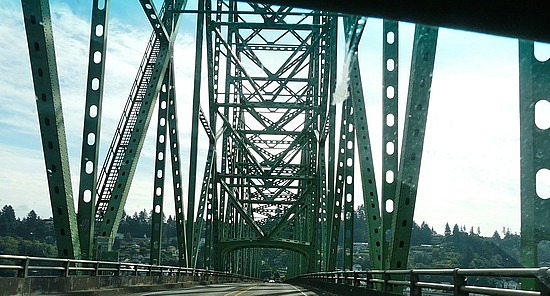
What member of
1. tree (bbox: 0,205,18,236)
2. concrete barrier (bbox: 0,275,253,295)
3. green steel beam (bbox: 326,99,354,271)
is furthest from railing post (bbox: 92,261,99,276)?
green steel beam (bbox: 326,99,354,271)

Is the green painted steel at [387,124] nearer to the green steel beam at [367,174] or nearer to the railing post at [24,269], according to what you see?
the green steel beam at [367,174]

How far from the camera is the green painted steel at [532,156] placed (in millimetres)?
6645

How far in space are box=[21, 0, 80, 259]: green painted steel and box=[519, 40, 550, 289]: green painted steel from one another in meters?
7.25

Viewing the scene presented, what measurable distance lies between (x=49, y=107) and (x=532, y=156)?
24.4ft

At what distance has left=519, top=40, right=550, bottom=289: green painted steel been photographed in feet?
21.8

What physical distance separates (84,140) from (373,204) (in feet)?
20.9

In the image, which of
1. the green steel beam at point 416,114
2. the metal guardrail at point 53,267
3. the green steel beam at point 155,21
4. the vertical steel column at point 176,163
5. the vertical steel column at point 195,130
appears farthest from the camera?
the vertical steel column at point 195,130

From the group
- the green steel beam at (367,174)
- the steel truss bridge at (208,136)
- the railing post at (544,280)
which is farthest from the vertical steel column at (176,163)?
the railing post at (544,280)

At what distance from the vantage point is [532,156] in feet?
22.3

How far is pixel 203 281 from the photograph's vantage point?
33219 mm

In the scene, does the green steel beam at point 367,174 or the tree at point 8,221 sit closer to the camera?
the tree at point 8,221

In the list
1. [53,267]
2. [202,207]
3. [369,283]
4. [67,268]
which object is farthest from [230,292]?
[53,267]

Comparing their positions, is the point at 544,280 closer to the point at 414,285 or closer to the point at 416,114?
the point at 414,285

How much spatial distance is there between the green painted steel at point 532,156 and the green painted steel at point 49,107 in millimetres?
7250
